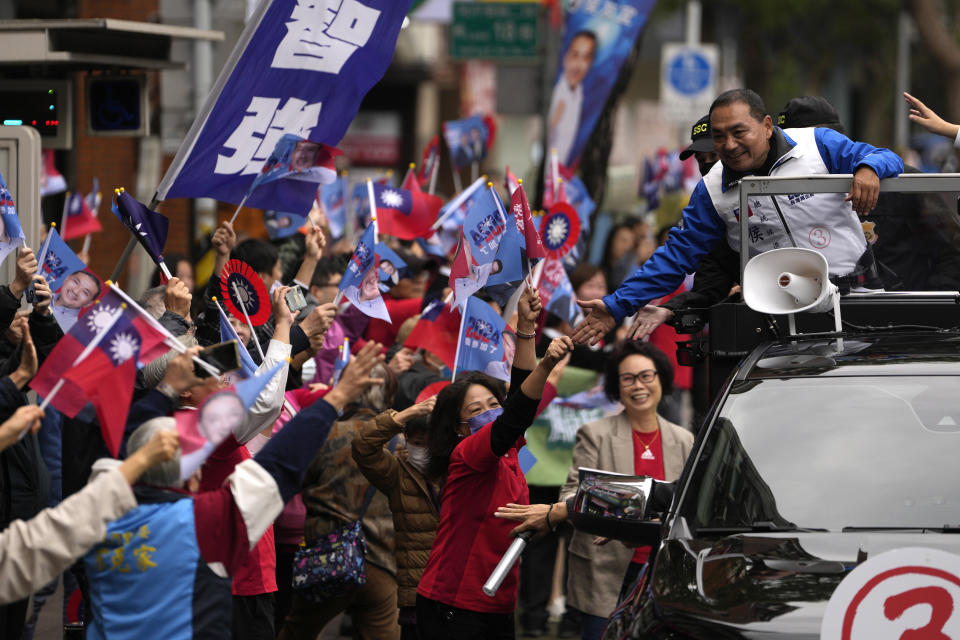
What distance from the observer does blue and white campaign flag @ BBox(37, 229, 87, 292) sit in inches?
253

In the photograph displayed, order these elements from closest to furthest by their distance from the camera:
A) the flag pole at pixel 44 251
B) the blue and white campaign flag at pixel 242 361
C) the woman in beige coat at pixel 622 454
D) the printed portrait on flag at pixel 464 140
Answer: the blue and white campaign flag at pixel 242 361
the flag pole at pixel 44 251
the woman in beige coat at pixel 622 454
the printed portrait on flag at pixel 464 140

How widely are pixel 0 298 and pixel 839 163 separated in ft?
11.6

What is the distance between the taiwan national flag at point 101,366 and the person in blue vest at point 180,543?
13 centimetres

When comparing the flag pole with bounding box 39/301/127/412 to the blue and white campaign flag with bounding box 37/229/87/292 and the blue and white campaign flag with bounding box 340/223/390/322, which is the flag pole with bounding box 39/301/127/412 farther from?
the blue and white campaign flag with bounding box 340/223/390/322

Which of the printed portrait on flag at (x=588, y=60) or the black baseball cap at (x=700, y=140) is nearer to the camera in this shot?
the black baseball cap at (x=700, y=140)

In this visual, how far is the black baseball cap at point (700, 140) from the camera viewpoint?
6.74 m

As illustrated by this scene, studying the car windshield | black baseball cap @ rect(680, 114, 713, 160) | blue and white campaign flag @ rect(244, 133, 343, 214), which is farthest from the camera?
blue and white campaign flag @ rect(244, 133, 343, 214)

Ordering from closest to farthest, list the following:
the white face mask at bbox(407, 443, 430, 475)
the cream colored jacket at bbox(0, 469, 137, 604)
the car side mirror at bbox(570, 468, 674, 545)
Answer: the cream colored jacket at bbox(0, 469, 137, 604)
the car side mirror at bbox(570, 468, 674, 545)
the white face mask at bbox(407, 443, 430, 475)

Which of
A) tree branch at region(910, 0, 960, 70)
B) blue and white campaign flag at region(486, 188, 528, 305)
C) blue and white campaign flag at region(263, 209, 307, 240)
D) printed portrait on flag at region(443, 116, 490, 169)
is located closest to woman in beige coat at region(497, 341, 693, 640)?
blue and white campaign flag at region(486, 188, 528, 305)

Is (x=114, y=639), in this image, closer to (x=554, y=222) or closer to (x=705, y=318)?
(x=705, y=318)

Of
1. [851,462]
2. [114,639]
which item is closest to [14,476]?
[114,639]

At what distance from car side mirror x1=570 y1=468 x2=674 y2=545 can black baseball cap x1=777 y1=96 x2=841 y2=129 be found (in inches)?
117

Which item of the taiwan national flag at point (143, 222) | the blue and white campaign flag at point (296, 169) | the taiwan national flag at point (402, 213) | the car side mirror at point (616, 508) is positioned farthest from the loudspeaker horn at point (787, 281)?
the taiwan national flag at point (402, 213)

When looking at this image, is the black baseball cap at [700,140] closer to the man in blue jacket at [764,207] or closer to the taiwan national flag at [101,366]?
the man in blue jacket at [764,207]
